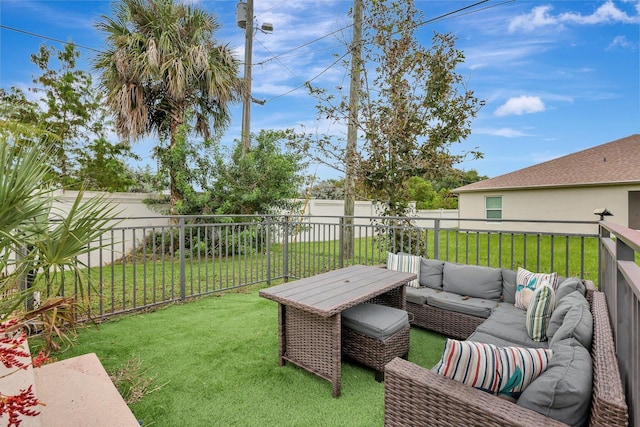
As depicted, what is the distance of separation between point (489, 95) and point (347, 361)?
5.28 metres

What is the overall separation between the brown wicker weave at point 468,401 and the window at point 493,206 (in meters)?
11.9

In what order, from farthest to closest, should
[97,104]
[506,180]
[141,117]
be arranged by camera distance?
[506,180]
[97,104]
[141,117]

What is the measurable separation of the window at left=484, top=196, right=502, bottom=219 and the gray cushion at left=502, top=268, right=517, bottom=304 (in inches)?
402

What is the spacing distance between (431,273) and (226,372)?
239 cm

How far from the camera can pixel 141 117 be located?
7.48m

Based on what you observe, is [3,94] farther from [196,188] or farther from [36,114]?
[196,188]

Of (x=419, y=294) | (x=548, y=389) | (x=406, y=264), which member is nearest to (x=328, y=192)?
(x=406, y=264)

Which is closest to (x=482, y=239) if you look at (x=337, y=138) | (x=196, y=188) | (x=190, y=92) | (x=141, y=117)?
(x=337, y=138)

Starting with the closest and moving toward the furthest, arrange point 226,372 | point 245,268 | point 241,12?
point 226,372, point 245,268, point 241,12

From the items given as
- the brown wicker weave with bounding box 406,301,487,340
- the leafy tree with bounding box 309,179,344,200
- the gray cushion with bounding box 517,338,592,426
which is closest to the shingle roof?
the leafy tree with bounding box 309,179,344,200

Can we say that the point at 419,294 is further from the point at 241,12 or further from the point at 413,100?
the point at 241,12

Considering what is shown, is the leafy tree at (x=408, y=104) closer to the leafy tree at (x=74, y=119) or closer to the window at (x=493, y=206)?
the leafy tree at (x=74, y=119)

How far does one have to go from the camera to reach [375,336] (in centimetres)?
242

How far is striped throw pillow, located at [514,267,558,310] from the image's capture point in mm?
2875
